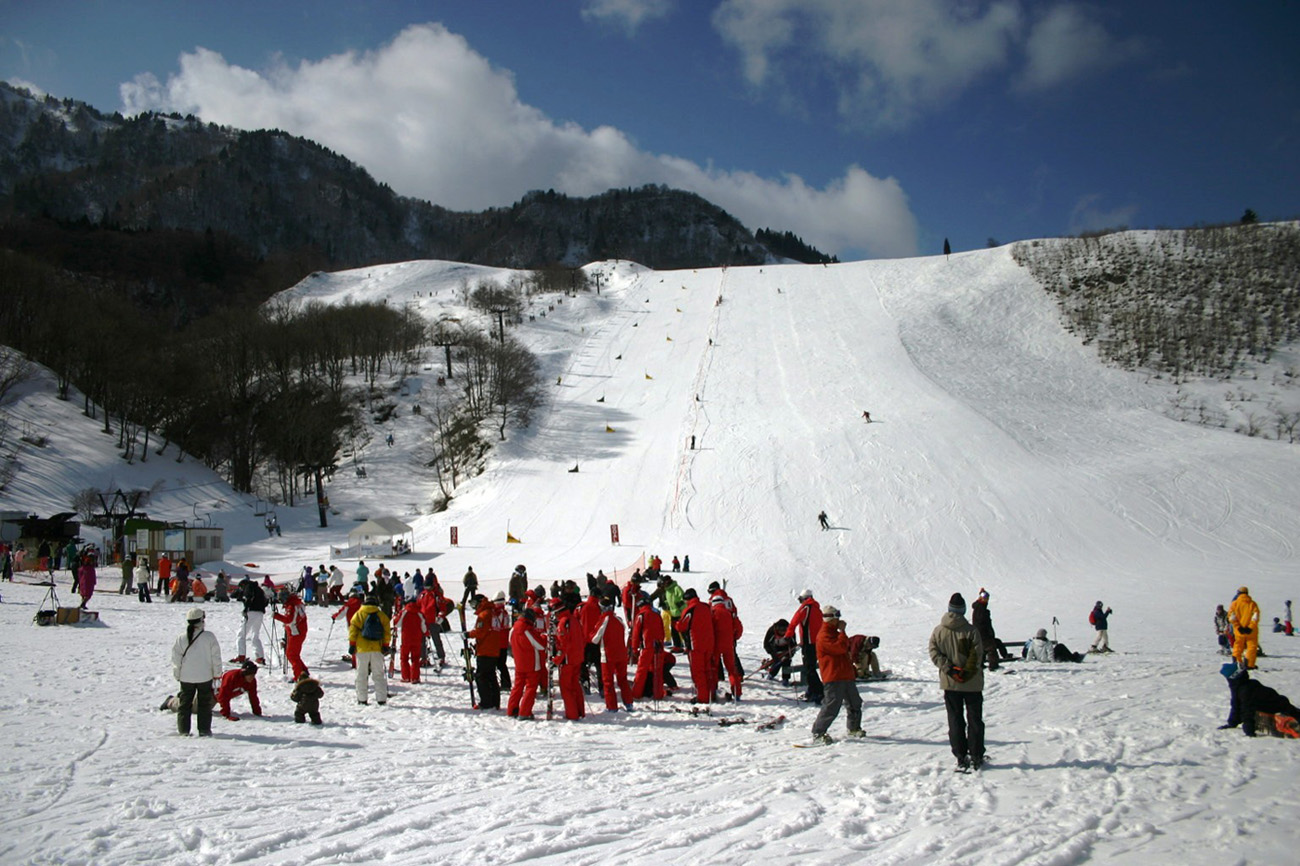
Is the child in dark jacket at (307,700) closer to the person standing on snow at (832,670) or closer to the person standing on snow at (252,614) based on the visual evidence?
the person standing on snow at (252,614)

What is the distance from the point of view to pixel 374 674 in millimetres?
10266

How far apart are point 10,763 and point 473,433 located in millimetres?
35859

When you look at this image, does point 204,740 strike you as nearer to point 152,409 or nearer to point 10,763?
point 10,763

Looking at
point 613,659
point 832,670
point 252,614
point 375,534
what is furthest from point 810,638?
point 375,534

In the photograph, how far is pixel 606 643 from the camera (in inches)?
390

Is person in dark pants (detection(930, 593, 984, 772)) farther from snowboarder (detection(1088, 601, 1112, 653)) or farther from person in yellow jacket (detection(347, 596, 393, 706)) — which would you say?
snowboarder (detection(1088, 601, 1112, 653))

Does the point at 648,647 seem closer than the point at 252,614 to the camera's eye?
Yes

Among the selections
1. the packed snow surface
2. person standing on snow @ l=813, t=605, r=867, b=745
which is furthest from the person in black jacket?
person standing on snow @ l=813, t=605, r=867, b=745

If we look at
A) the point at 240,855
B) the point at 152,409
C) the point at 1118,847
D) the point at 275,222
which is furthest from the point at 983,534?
the point at 275,222

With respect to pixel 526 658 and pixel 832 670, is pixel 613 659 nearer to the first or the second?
pixel 526 658

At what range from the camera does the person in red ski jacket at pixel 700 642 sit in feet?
32.5

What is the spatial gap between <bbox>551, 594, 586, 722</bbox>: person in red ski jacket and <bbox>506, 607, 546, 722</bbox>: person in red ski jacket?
0.74 ft

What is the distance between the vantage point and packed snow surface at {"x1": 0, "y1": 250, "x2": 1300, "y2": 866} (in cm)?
532

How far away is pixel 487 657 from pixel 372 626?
5.34 feet
